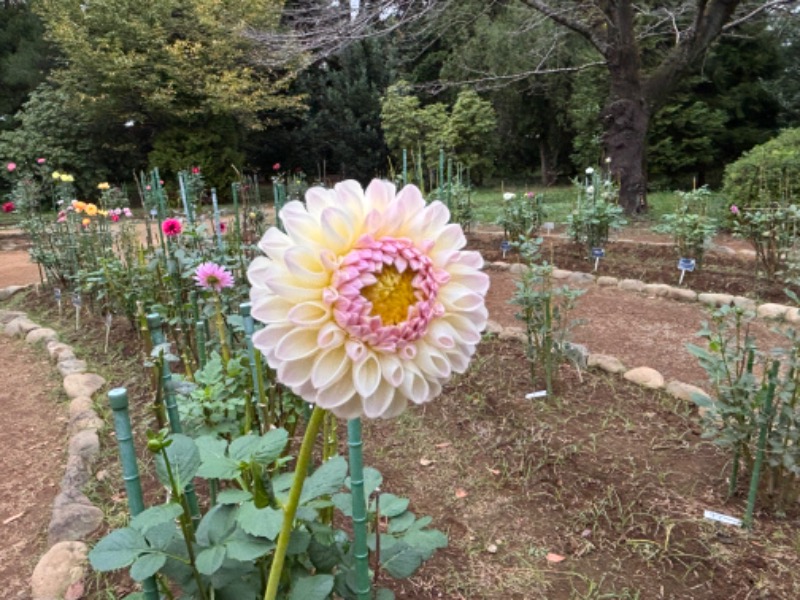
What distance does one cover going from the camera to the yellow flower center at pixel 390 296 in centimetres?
53

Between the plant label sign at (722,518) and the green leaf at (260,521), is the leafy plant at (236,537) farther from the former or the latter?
the plant label sign at (722,518)

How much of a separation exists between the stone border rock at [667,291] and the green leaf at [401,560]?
2965 millimetres

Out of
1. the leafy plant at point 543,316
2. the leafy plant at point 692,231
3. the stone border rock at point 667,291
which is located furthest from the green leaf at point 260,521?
the leafy plant at point 692,231

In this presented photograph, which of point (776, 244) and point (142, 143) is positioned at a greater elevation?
point (142, 143)

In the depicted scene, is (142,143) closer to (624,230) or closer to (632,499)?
(624,230)

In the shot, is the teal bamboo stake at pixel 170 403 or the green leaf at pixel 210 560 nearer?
the green leaf at pixel 210 560

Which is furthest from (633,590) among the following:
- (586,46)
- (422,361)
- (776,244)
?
(586,46)

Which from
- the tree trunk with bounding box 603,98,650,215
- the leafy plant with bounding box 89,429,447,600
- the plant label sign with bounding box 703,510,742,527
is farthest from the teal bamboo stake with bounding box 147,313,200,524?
the tree trunk with bounding box 603,98,650,215

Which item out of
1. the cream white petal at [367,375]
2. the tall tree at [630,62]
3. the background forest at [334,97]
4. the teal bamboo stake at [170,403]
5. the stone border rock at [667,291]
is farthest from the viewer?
the background forest at [334,97]

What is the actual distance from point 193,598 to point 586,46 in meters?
13.2

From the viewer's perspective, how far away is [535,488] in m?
1.88

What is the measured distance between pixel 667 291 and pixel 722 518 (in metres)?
2.56

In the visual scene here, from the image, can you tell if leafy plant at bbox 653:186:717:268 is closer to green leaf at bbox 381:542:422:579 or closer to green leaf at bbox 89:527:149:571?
green leaf at bbox 381:542:422:579

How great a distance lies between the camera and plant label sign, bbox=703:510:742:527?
169 cm
